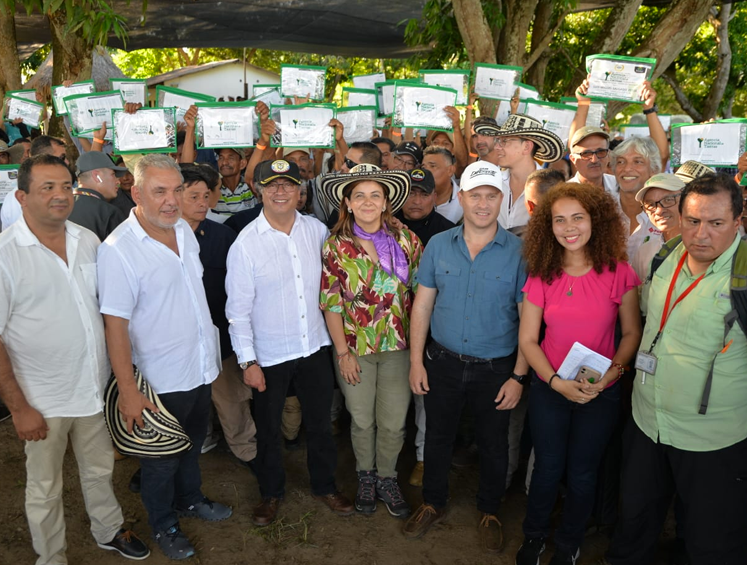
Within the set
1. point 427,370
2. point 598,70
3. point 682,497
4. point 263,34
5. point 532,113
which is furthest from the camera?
point 263,34

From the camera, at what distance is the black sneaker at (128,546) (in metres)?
3.59

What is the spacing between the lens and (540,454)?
340cm

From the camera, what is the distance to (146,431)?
323cm

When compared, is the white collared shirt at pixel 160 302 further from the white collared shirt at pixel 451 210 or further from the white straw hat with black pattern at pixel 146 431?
the white collared shirt at pixel 451 210

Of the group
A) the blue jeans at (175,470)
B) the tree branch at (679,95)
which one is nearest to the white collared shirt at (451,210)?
the blue jeans at (175,470)

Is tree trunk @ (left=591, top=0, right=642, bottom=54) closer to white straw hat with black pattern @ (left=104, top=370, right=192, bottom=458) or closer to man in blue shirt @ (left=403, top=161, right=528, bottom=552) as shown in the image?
man in blue shirt @ (left=403, top=161, right=528, bottom=552)

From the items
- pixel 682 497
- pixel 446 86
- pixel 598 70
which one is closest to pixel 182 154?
pixel 446 86

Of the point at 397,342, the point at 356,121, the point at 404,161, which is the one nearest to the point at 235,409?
the point at 397,342

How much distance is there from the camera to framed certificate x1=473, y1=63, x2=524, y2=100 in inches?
237

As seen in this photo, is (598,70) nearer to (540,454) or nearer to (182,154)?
(540,454)

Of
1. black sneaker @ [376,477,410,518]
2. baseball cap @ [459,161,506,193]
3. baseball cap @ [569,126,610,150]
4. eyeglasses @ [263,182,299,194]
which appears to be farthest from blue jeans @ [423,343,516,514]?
baseball cap @ [569,126,610,150]

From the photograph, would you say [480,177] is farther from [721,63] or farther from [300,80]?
[721,63]

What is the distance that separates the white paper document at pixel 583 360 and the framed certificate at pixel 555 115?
2969 mm

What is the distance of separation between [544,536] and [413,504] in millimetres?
972
